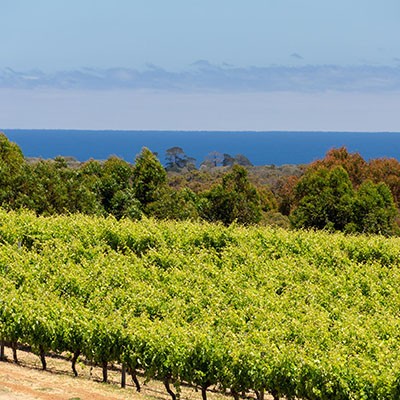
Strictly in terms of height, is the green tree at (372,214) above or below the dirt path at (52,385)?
above

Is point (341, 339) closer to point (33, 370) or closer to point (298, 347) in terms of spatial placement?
point (298, 347)

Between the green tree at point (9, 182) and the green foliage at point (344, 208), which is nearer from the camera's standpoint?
the green tree at point (9, 182)

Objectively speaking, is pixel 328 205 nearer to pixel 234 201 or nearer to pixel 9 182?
pixel 234 201

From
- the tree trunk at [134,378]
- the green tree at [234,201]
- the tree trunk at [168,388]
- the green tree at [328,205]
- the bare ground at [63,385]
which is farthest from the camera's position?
the green tree at [234,201]

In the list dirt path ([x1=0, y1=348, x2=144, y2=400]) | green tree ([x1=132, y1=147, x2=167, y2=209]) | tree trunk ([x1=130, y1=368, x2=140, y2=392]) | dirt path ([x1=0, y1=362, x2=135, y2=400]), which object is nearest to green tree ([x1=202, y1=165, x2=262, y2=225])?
green tree ([x1=132, y1=147, x2=167, y2=209])

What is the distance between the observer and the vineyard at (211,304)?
54.8ft

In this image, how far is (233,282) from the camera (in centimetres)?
2552

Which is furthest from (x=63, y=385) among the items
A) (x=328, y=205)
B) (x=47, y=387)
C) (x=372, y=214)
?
(x=328, y=205)

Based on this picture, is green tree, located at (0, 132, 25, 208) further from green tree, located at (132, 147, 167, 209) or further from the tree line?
green tree, located at (132, 147, 167, 209)

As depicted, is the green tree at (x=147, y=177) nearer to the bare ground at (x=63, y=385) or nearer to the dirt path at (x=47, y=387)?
the bare ground at (x=63, y=385)

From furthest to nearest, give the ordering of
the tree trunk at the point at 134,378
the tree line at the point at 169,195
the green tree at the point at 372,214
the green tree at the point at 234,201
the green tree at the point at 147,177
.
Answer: the green tree at the point at 147,177 < the green tree at the point at 234,201 < the green tree at the point at 372,214 < the tree line at the point at 169,195 < the tree trunk at the point at 134,378

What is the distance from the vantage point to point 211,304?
73.8 feet

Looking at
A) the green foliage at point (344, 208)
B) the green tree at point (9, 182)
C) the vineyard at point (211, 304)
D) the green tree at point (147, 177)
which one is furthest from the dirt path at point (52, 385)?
the green tree at point (147, 177)

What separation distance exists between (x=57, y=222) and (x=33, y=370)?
15.3 metres
